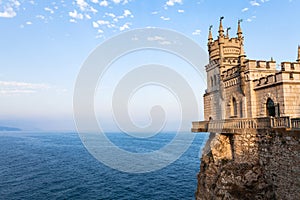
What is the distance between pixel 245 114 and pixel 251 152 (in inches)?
193

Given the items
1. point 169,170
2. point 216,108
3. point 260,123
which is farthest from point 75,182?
point 260,123

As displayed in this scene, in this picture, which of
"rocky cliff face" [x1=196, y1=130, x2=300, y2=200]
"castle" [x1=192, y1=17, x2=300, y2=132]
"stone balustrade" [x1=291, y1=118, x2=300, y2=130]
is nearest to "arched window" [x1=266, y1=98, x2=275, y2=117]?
"castle" [x1=192, y1=17, x2=300, y2=132]

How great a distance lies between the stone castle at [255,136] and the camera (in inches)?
667

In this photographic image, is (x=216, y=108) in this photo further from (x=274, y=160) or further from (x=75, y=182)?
(x=75, y=182)

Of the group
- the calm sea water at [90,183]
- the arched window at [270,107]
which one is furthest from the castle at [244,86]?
the calm sea water at [90,183]

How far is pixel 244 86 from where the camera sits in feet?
78.8

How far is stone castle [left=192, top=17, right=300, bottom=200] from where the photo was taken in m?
16.9

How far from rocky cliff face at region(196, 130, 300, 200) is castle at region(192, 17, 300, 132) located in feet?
6.30

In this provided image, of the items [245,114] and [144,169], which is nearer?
[245,114]

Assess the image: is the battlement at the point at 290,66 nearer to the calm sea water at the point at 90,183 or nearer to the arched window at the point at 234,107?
the arched window at the point at 234,107

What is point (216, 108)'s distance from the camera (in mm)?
30562

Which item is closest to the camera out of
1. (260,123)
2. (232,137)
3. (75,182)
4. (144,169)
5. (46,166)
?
(260,123)

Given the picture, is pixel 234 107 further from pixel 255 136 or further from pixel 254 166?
pixel 254 166

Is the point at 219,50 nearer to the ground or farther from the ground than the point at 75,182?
farther from the ground
